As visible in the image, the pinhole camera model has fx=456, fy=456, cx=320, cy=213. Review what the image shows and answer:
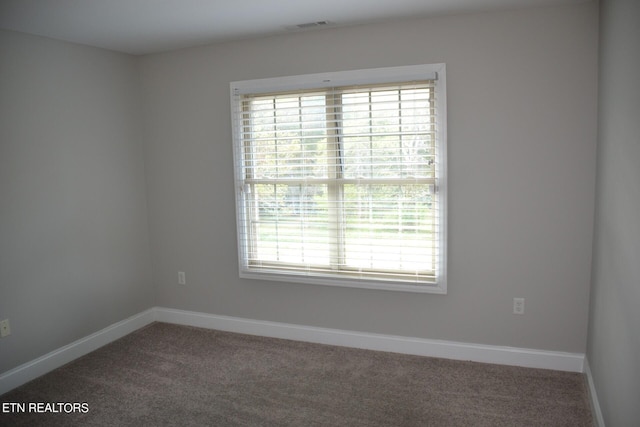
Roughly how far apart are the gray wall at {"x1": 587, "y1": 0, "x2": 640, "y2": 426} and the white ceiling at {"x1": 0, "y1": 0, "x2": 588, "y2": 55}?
0.68 m

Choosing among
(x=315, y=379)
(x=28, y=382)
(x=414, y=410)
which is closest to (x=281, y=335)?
(x=315, y=379)

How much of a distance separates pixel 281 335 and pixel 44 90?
254 centimetres

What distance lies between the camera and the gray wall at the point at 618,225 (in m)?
1.77

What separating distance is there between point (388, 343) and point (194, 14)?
2636 mm

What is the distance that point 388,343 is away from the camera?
3.42 metres

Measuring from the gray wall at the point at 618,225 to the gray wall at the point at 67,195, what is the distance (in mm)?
3501

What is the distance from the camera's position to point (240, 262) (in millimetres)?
3793

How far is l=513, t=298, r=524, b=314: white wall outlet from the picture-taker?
3084mm

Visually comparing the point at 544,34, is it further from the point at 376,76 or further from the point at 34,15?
the point at 34,15

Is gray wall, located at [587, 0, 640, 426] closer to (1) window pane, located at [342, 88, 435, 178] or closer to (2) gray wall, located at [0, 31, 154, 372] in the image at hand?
(1) window pane, located at [342, 88, 435, 178]

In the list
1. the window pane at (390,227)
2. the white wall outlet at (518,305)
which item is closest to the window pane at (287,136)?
the window pane at (390,227)

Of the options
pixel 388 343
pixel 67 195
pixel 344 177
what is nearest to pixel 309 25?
pixel 344 177

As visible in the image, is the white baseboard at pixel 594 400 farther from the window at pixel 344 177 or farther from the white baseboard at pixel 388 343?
the window at pixel 344 177

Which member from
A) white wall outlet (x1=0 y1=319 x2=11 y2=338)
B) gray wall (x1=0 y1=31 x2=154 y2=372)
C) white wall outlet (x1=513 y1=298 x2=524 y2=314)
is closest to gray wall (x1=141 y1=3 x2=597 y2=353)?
white wall outlet (x1=513 y1=298 x2=524 y2=314)
